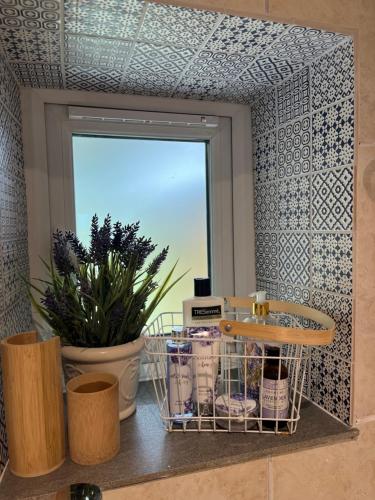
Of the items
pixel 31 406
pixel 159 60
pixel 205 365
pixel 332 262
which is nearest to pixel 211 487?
pixel 205 365

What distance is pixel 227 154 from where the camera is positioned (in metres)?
0.99

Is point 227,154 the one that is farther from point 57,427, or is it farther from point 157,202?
point 57,427

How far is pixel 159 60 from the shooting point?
0.72m

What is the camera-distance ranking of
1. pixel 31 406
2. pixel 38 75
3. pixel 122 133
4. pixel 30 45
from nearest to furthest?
pixel 31 406, pixel 30 45, pixel 38 75, pixel 122 133

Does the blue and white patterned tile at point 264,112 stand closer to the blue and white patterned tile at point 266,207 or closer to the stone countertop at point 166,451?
the blue and white patterned tile at point 266,207

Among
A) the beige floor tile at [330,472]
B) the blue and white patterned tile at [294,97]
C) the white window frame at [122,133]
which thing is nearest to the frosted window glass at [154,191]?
the white window frame at [122,133]

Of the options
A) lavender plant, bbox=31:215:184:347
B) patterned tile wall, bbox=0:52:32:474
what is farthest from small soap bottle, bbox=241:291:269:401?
patterned tile wall, bbox=0:52:32:474

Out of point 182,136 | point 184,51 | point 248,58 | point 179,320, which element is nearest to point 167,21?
point 184,51

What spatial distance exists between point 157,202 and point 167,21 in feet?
1.46

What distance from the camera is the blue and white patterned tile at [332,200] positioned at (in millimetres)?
660

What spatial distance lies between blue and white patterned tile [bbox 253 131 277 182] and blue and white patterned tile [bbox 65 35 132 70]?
0.37 metres

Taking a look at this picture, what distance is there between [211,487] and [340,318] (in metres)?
0.36

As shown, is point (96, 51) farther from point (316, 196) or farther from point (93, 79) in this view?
point (316, 196)

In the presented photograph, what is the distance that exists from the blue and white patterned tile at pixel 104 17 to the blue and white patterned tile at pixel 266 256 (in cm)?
53
